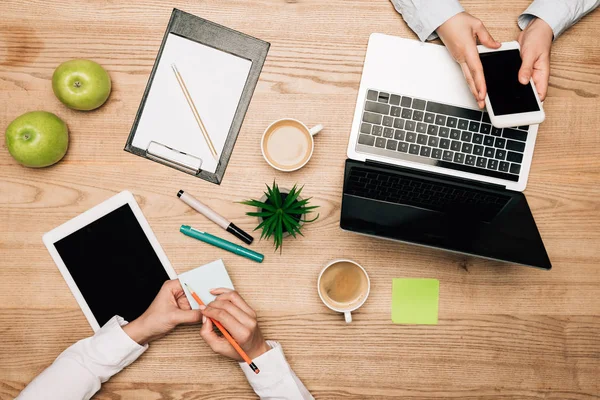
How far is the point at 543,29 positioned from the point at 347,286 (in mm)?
685

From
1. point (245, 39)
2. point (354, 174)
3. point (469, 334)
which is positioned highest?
point (245, 39)

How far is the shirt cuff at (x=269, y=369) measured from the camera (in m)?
0.99

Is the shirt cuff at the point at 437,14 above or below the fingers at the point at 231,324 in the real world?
above

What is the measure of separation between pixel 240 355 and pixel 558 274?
28.1 inches

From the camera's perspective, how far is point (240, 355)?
976mm

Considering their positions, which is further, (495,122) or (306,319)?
(306,319)

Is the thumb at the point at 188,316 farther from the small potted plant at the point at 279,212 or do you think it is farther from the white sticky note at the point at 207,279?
the small potted plant at the point at 279,212

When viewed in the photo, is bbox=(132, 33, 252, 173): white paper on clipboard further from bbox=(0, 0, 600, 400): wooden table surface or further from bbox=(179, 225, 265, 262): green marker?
bbox=(179, 225, 265, 262): green marker

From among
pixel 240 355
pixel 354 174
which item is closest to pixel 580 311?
pixel 354 174

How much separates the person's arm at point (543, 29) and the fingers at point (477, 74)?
11cm

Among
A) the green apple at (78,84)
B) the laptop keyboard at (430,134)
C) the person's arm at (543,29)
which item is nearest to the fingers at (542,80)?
the person's arm at (543,29)

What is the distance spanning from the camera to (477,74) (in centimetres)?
96

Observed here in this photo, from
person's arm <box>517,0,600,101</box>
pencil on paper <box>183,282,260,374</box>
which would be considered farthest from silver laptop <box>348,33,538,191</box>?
pencil on paper <box>183,282,260,374</box>

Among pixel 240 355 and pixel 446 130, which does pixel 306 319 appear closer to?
pixel 240 355
